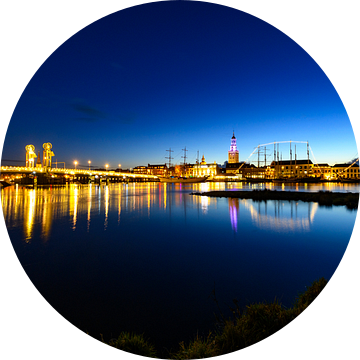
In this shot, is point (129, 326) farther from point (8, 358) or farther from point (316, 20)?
point (316, 20)

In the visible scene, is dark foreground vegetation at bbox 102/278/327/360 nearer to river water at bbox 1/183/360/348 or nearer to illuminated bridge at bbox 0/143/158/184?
river water at bbox 1/183/360/348

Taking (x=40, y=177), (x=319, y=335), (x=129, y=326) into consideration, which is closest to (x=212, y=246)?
(x=129, y=326)

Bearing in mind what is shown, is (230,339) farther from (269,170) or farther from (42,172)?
(269,170)

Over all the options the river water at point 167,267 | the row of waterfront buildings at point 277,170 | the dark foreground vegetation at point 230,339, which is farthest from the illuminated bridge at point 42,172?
the dark foreground vegetation at point 230,339

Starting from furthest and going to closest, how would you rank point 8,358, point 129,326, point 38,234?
point 38,234, point 129,326, point 8,358

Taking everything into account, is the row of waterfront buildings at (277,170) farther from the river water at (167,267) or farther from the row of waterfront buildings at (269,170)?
the river water at (167,267)

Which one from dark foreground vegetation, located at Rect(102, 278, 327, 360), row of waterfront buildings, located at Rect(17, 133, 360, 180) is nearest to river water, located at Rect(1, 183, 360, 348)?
dark foreground vegetation, located at Rect(102, 278, 327, 360)

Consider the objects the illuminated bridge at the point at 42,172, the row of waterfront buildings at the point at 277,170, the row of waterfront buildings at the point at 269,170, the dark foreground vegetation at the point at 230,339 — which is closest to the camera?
the dark foreground vegetation at the point at 230,339

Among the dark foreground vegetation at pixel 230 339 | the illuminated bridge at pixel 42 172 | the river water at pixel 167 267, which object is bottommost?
the river water at pixel 167 267

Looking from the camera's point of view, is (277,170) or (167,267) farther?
(277,170)

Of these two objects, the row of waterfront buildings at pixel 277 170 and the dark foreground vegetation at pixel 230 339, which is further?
the row of waterfront buildings at pixel 277 170

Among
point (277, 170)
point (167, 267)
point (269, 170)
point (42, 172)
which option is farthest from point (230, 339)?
point (269, 170)
